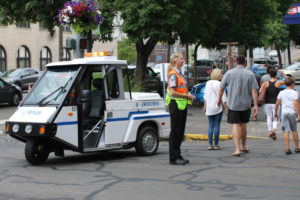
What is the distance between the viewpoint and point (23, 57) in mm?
52125

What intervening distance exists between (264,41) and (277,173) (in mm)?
18158

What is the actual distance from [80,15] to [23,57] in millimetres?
39638

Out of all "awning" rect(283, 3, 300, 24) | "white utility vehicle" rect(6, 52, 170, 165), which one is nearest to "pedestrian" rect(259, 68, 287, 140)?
"white utility vehicle" rect(6, 52, 170, 165)

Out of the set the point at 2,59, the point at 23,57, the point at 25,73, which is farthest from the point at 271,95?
the point at 23,57

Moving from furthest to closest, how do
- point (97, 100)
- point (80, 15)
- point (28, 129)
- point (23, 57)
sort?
point (23, 57) → point (80, 15) → point (97, 100) → point (28, 129)

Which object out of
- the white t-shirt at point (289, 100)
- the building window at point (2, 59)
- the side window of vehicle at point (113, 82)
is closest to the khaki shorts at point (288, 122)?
the white t-shirt at point (289, 100)

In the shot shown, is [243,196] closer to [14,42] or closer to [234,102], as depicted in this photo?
[234,102]

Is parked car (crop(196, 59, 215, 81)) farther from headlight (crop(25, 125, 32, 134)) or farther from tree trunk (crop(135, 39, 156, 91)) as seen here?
headlight (crop(25, 125, 32, 134))

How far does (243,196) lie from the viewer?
22.6ft

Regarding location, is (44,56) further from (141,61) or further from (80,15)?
(80,15)

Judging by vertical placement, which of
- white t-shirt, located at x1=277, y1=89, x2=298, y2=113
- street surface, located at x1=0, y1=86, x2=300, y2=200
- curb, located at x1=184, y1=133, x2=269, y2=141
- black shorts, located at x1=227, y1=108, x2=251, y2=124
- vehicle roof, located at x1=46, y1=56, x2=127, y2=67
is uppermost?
vehicle roof, located at x1=46, y1=56, x2=127, y2=67

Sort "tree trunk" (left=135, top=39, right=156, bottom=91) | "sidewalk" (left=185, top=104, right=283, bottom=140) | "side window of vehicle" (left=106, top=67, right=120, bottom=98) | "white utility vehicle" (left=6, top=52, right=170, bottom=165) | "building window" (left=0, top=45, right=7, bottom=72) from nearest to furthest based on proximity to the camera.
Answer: "white utility vehicle" (left=6, top=52, right=170, bottom=165) < "side window of vehicle" (left=106, top=67, right=120, bottom=98) < "sidewalk" (left=185, top=104, right=283, bottom=140) < "tree trunk" (left=135, top=39, right=156, bottom=91) < "building window" (left=0, top=45, right=7, bottom=72)

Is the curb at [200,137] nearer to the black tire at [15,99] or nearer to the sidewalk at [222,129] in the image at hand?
the sidewalk at [222,129]

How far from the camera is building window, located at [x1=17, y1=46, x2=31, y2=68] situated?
169 ft
